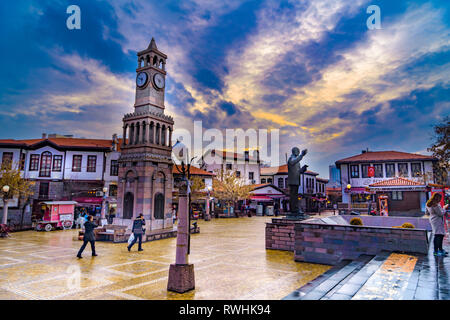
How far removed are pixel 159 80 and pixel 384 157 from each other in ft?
109

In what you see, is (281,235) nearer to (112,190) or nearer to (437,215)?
(437,215)

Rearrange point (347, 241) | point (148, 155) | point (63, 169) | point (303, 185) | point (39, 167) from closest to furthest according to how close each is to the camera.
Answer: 1. point (347, 241)
2. point (148, 155)
3. point (39, 167)
4. point (63, 169)
5. point (303, 185)

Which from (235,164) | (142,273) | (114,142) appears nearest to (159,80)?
(142,273)

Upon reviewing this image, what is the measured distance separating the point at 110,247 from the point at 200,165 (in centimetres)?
4078

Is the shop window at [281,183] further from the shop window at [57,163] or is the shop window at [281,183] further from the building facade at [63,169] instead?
the shop window at [57,163]

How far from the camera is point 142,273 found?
29.4 feet

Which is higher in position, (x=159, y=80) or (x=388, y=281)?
(x=159, y=80)

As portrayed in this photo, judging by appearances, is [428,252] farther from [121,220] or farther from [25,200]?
[25,200]

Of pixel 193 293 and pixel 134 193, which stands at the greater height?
pixel 134 193

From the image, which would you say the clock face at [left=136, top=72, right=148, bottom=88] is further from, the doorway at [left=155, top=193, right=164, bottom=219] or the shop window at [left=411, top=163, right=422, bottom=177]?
the shop window at [left=411, top=163, right=422, bottom=177]

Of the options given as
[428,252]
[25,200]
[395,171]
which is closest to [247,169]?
[395,171]

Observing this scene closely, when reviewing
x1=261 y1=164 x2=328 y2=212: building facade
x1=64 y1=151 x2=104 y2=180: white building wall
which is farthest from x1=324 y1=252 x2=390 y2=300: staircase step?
x1=261 y1=164 x2=328 y2=212: building facade

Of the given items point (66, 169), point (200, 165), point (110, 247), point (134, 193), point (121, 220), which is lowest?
point (110, 247)

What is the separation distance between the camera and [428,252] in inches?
336
